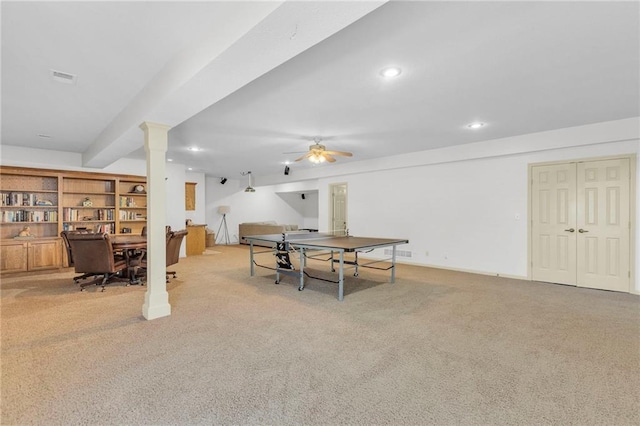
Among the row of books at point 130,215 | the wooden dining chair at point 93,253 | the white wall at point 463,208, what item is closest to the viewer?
the wooden dining chair at point 93,253

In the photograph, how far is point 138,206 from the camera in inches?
296

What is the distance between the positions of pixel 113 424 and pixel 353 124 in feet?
14.0

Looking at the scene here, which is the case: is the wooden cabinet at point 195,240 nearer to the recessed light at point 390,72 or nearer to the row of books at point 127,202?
the row of books at point 127,202

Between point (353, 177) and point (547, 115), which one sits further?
point (353, 177)

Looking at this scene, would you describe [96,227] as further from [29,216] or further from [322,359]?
[322,359]

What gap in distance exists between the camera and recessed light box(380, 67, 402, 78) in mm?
2854

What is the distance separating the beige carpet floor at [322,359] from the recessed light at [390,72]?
8.38 feet

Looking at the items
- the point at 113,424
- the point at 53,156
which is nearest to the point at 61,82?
the point at 113,424

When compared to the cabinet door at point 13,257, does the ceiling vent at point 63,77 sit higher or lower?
higher

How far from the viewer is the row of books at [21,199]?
19.9 feet

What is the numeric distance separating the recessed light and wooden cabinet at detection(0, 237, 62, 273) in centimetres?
710

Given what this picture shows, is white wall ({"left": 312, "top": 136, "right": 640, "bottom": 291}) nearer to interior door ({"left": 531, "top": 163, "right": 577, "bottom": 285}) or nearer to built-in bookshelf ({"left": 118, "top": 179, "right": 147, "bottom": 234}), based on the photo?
interior door ({"left": 531, "top": 163, "right": 577, "bottom": 285})

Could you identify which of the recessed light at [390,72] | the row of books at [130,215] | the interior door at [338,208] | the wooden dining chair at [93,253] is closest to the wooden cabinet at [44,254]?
the row of books at [130,215]

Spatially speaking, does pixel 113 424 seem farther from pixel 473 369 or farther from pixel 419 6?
pixel 419 6
